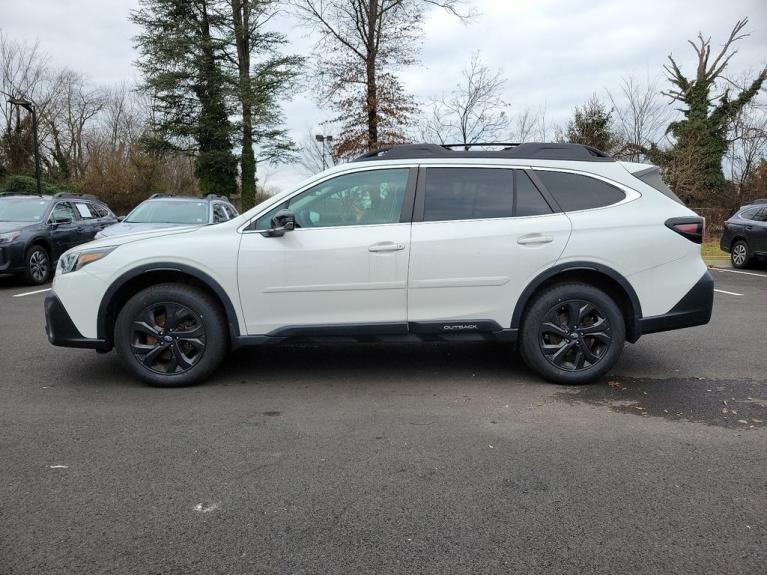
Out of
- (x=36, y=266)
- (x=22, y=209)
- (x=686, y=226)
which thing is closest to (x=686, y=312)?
(x=686, y=226)

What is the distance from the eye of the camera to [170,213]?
10820mm

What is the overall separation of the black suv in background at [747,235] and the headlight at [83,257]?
546 inches

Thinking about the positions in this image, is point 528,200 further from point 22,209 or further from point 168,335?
point 22,209

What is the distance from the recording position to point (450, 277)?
179 inches

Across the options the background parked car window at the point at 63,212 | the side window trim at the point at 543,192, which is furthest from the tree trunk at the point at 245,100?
the side window trim at the point at 543,192

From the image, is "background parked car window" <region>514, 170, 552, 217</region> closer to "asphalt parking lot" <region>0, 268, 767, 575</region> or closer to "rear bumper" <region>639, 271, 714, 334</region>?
"rear bumper" <region>639, 271, 714, 334</region>

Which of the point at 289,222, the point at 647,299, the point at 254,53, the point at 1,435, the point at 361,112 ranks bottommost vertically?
the point at 1,435

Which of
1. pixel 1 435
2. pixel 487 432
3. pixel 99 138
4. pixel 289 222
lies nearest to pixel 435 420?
pixel 487 432

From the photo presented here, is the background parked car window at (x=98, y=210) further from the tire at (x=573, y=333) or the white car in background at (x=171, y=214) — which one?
the tire at (x=573, y=333)

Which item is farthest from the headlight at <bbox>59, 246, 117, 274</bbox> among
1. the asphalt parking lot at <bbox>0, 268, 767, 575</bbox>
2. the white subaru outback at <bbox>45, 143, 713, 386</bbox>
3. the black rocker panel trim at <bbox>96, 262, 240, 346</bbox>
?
the asphalt parking lot at <bbox>0, 268, 767, 575</bbox>

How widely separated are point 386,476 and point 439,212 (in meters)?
2.26

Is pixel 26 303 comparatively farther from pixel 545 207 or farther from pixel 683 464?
pixel 683 464

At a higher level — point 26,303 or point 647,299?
point 647,299

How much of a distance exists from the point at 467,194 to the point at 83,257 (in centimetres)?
305
